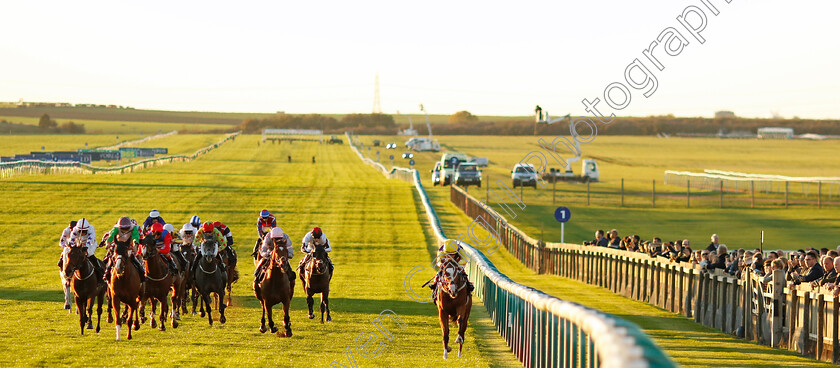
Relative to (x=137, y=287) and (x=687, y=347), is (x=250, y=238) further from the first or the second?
(x=687, y=347)

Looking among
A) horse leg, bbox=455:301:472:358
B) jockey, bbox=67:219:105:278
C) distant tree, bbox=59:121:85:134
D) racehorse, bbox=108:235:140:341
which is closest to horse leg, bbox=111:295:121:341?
racehorse, bbox=108:235:140:341

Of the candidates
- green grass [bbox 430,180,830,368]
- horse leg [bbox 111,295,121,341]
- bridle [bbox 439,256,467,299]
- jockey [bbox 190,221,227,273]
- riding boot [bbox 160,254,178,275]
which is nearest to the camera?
green grass [bbox 430,180,830,368]

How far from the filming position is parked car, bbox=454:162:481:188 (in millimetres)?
62625

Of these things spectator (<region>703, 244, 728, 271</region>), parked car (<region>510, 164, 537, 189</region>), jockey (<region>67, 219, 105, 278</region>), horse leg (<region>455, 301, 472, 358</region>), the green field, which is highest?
jockey (<region>67, 219, 105, 278</region>)

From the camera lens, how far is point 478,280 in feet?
71.5

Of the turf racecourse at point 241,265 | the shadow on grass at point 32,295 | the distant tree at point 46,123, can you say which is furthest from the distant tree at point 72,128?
the shadow on grass at point 32,295

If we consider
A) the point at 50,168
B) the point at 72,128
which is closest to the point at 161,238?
the point at 50,168

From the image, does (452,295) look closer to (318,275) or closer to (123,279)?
(318,275)

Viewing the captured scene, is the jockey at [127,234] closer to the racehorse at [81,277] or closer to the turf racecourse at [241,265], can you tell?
the racehorse at [81,277]

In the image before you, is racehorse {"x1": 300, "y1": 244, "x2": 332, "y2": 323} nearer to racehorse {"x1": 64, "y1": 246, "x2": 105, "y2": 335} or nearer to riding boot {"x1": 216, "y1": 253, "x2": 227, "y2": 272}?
riding boot {"x1": 216, "y1": 253, "x2": 227, "y2": 272}

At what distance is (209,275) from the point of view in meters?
18.2

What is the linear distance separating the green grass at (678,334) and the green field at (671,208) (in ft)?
28.4

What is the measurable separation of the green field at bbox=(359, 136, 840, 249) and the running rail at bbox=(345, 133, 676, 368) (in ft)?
57.9

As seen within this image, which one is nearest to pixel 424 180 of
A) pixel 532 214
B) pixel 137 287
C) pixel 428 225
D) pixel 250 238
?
pixel 532 214
